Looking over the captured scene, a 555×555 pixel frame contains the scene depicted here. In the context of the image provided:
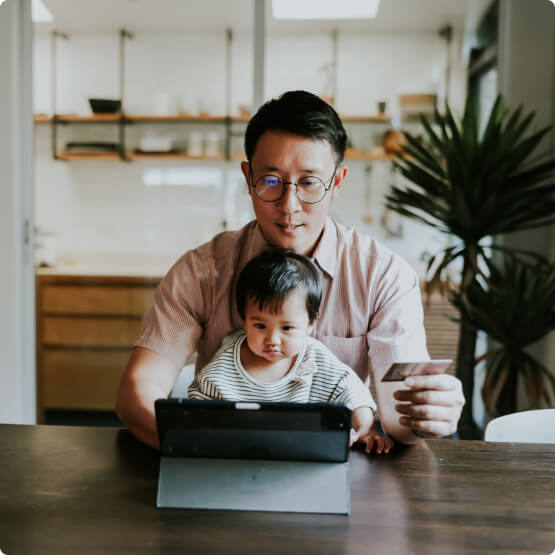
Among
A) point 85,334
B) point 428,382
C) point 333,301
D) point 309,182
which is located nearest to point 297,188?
point 309,182

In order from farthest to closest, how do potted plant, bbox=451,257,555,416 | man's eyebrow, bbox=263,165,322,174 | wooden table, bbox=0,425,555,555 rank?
potted plant, bbox=451,257,555,416
man's eyebrow, bbox=263,165,322,174
wooden table, bbox=0,425,555,555

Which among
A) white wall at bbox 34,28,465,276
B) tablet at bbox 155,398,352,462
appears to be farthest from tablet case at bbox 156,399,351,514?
white wall at bbox 34,28,465,276

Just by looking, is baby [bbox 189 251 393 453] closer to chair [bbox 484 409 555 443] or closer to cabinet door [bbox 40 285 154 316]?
chair [bbox 484 409 555 443]

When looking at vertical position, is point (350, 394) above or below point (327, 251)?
below

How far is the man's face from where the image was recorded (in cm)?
149

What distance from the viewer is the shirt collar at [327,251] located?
1.68m

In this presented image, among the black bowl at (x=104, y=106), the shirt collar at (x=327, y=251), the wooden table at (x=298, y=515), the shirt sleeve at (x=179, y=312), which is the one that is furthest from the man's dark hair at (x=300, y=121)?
the black bowl at (x=104, y=106)

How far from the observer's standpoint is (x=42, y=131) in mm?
3408

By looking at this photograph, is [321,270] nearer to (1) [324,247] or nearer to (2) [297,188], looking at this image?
(1) [324,247]

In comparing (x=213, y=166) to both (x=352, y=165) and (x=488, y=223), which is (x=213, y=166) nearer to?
(x=352, y=165)

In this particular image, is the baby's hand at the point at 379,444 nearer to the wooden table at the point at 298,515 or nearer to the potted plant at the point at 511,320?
the wooden table at the point at 298,515

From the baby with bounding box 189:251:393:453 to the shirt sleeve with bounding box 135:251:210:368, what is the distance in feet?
0.63

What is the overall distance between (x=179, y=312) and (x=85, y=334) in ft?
7.00

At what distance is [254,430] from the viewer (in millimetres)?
963
